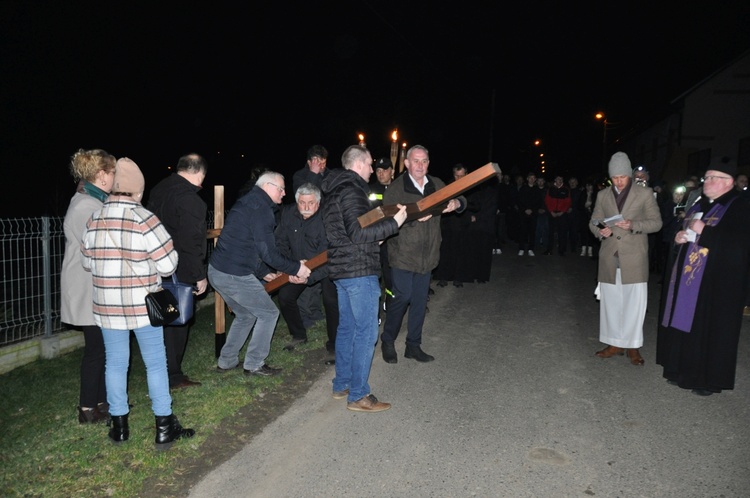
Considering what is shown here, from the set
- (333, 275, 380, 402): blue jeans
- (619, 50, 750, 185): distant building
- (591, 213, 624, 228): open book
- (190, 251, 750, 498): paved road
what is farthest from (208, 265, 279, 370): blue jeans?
(619, 50, 750, 185): distant building

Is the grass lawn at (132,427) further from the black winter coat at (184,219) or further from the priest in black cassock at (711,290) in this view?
the priest in black cassock at (711,290)

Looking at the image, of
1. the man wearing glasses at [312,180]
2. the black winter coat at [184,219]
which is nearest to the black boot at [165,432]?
the black winter coat at [184,219]

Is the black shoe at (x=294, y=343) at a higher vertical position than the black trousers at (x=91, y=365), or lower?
lower

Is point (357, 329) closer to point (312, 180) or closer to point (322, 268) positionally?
point (322, 268)

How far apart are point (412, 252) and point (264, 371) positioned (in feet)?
6.10

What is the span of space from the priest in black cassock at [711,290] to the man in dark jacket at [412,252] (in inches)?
85.4

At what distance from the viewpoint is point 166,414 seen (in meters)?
4.05

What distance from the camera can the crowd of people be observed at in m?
3.84

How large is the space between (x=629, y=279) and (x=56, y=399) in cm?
562

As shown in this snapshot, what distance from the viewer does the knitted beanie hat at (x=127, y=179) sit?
12.4ft

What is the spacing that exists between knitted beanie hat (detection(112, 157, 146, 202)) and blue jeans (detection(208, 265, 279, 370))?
1460 mm

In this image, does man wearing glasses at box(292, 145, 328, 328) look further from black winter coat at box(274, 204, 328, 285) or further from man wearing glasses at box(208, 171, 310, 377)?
man wearing glasses at box(208, 171, 310, 377)

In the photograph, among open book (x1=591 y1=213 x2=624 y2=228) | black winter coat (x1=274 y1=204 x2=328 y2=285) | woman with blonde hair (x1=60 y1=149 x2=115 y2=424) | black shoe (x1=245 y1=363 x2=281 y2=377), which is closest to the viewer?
woman with blonde hair (x1=60 y1=149 x2=115 y2=424)

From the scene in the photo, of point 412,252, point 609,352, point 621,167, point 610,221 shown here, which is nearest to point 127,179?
point 412,252
